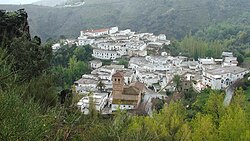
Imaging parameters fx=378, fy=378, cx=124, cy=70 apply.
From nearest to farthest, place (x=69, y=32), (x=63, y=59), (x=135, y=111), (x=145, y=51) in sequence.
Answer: (x=135, y=111) → (x=63, y=59) → (x=145, y=51) → (x=69, y=32)

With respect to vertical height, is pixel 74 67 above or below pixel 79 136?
below

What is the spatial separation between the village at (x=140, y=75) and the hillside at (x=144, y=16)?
15205mm

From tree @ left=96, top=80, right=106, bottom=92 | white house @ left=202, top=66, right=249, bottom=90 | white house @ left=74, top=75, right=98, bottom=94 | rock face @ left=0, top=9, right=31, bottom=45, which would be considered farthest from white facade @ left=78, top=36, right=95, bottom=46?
rock face @ left=0, top=9, right=31, bottom=45

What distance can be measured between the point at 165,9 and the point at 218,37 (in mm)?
14731

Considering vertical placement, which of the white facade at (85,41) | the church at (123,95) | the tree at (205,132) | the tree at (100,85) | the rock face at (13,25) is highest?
the rock face at (13,25)

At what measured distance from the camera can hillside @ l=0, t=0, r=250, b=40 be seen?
50.8 metres

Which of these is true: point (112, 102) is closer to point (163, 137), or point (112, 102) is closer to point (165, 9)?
point (163, 137)

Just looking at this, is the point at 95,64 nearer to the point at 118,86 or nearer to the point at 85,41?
the point at 85,41

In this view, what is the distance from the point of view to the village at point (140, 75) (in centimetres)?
1964

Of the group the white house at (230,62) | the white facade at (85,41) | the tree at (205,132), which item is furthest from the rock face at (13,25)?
the white facade at (85,41)

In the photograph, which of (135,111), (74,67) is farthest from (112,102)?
(74,67)

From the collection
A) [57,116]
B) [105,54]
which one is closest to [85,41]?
[105,54]

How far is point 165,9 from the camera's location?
56.0m

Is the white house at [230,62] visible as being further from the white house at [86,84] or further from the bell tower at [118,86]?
the bell tower at [118,86]
